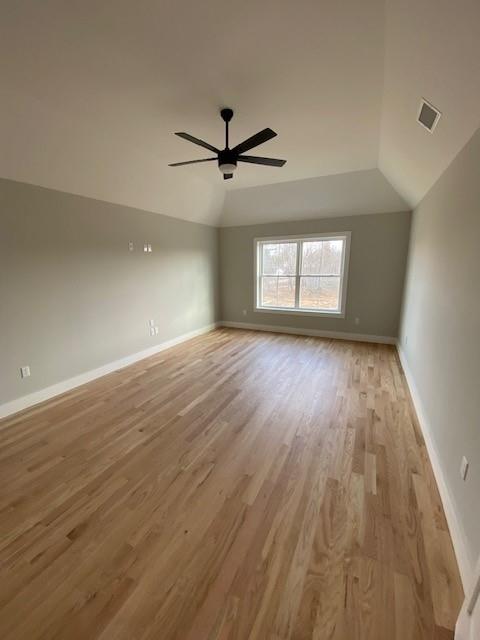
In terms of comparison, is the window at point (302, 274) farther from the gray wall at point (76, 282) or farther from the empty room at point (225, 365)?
the gray wall at point (76, 282)

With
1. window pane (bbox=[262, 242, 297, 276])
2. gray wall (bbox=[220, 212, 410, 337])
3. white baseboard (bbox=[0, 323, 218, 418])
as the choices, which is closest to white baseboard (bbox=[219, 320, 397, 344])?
gray wall (bbox=[220, 212, 410, 337])

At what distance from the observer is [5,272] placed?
260 cm

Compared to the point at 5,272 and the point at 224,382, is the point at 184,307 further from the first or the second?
the point at 5,272

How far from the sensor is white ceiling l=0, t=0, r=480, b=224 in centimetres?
152

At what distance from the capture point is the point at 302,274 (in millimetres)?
5570

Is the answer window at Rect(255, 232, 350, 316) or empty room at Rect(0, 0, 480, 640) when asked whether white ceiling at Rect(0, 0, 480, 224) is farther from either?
window at Rect(255, 232, 350, 316)

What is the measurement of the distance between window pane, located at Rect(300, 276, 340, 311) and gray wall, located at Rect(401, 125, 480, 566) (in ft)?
7.61

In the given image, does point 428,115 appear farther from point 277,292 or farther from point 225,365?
point 277,292

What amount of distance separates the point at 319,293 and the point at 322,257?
726 millimetres

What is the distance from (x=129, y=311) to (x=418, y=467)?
3852 mm

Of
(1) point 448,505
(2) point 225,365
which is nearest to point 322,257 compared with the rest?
(2) point 225,365

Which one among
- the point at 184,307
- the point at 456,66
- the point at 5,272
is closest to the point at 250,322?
the point at 184,307

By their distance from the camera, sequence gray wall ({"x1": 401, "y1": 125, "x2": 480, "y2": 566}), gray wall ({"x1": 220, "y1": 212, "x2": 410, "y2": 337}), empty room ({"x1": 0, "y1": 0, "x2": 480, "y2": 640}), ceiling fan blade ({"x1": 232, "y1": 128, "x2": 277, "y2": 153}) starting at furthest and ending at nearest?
gray wall ({"x1": 220, "y1": 212, "x2": 410, "y2": 337}), ceiling fan blade ({"x1": 232, "y1": 128, "x2": 277, "y2": 153}), gray wall ({"x1": 401, "y1": 125, "x2": 480, "y2": 566}), empty room ({"x1": 0, "y1": 0, "x2": 480, "y2": 640})

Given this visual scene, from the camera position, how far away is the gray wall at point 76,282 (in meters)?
2.69
